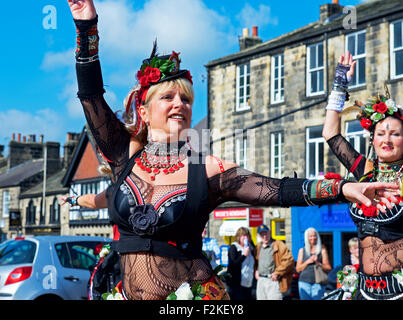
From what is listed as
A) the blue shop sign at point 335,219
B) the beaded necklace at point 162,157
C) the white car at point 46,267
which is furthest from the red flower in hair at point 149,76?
the blue shop sign at point 335,219

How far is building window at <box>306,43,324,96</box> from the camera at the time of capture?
74.7 feet

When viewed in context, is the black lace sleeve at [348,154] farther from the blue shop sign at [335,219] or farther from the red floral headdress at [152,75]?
the blue shop sign at [335,219]

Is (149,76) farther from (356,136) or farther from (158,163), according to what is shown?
(356,136)

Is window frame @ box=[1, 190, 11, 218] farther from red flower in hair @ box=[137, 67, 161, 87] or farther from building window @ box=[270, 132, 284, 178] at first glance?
red flower in hair @ box=[137, 67, 161, 87]

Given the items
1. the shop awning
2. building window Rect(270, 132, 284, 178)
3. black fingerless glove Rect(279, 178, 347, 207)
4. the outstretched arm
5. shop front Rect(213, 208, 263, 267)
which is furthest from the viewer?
the shop awning

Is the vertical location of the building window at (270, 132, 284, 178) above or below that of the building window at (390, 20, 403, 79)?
below

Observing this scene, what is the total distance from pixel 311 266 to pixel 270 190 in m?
8.25

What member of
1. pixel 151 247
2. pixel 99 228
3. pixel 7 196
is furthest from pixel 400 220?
pixel 7 196

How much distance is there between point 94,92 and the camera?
299cm

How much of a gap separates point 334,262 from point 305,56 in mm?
7926

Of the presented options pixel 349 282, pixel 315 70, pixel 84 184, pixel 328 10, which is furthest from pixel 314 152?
pixel 84 184

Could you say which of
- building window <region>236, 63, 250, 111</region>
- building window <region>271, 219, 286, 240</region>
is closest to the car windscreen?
building window <region>271, 219, 286, 240</region>

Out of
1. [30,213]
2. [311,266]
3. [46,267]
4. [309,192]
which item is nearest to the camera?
[309,192]
